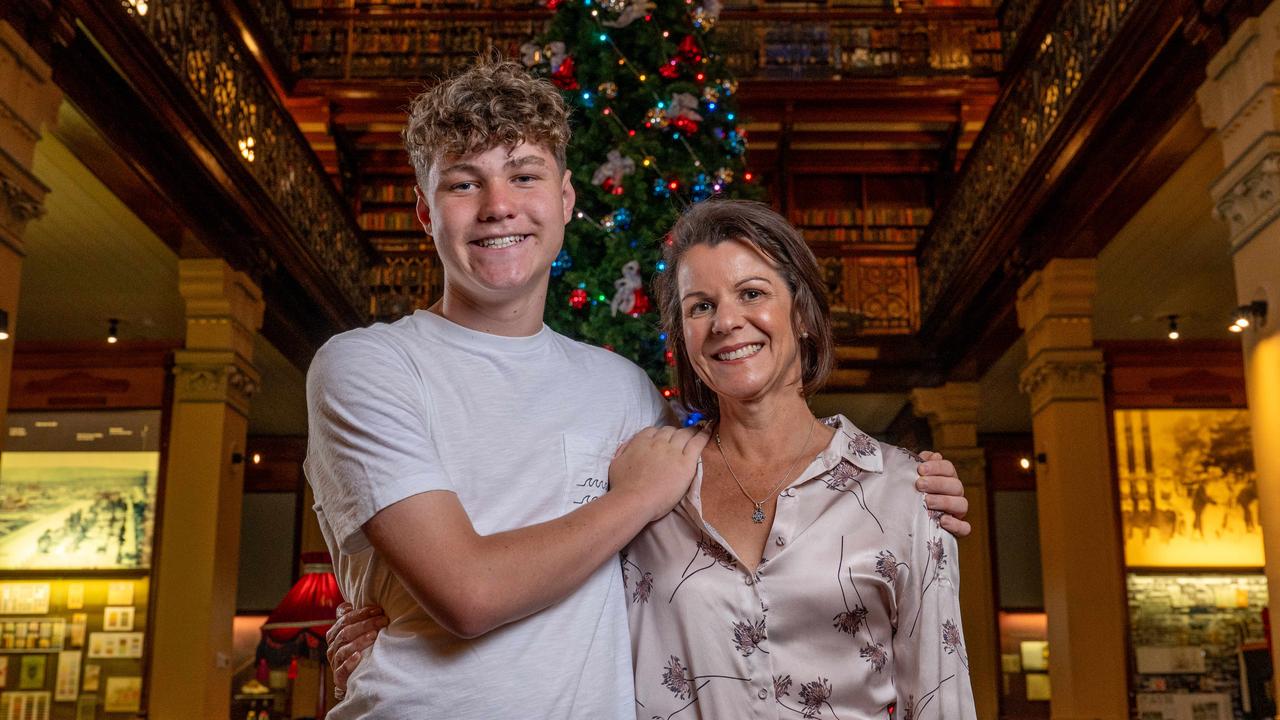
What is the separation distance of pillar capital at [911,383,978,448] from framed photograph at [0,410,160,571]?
277 inches

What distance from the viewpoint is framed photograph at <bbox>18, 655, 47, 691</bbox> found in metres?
9.84

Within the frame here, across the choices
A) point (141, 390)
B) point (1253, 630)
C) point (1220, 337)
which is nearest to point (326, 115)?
point (141, 390)

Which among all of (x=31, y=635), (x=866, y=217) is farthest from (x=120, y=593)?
(x=866, y=217)

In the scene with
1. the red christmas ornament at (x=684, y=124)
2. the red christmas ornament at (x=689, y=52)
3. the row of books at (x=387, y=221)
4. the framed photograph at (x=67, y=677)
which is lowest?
the framed photograph at (x=67, y=677)

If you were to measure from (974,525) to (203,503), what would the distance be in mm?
7802

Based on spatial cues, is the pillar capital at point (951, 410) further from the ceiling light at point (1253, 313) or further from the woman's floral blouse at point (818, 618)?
the woman's floral blouse at point (818, 618)

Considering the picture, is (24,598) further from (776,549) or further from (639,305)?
(776,549)

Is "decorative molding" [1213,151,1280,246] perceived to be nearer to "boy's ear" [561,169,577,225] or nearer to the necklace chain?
the necklace chain

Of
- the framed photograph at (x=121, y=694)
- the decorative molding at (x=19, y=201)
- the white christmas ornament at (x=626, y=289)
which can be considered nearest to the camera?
the white christmas ornament at (x=626, y=289)

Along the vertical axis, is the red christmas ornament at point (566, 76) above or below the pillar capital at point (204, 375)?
above

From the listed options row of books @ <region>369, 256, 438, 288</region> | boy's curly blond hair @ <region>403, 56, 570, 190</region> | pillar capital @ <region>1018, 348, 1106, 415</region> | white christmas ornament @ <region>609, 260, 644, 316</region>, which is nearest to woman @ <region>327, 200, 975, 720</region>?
boy's curly blond hair @ <region>403, 56, 570, 190</region>

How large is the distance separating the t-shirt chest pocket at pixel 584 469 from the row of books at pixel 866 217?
10858 mm

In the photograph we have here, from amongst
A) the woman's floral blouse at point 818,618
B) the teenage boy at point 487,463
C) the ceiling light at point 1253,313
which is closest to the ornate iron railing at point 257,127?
the teenage boy at point 487,463

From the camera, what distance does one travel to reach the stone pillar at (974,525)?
11312mm
